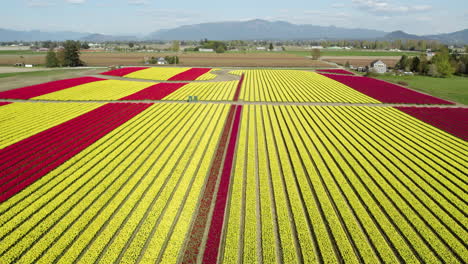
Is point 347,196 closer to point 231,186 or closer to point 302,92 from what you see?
point 231,186

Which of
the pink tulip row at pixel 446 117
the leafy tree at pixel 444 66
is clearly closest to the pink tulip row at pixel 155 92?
the pink tulip row at pixel 446 117

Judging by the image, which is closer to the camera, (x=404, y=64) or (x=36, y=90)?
(x=36, y=90)

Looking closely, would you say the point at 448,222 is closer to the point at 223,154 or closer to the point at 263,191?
the point at 263,191

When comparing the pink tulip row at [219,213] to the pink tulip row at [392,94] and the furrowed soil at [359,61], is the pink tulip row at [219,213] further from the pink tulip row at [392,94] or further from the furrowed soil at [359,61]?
A: the furrowed soil at [359,61]

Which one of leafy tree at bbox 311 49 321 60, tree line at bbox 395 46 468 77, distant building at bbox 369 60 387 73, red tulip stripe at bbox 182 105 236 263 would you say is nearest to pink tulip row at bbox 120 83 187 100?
red tulip stripe at bbox 182 105 236 263

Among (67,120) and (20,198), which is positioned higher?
(67,120)

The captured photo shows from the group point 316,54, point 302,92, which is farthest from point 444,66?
point 302,92

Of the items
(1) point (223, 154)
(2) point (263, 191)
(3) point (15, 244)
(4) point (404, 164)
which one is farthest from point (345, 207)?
(3) point (15, 244)
